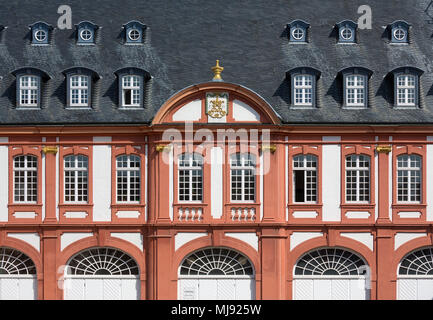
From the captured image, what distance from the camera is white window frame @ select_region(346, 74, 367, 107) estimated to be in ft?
158

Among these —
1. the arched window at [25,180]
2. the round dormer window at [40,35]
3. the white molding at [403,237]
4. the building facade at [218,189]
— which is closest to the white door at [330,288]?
the building facade at [218,189]

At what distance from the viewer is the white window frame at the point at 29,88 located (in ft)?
159

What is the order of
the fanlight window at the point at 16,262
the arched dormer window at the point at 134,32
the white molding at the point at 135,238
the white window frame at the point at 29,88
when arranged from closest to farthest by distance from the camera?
the white molding at the point at 135,238
the fanlight window at the point at 16,262
the white window frame at the point at 29,88
the arched dormer window at the point at 134,32

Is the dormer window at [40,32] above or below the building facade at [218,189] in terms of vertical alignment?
above

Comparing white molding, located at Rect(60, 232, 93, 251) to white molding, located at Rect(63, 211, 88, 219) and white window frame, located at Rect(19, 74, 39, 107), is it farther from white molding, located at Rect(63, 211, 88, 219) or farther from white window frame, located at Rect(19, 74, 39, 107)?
white window frame, located at Rect(19, 74, 39, 107)

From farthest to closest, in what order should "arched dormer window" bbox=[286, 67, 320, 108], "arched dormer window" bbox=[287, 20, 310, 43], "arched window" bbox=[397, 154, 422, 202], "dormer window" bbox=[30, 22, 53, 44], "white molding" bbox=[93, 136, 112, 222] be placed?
"dormer window" bbox=[30, 22, 53, 44] < "arched dormer window" bbox=[287, 20, 310, 43] < "arched dormer window" bbox=[286, 67, 320, 108] < "arched window" bbox=[397, 154, 422, 202] < "white molding" bbox=[93, 136, 112, 222]

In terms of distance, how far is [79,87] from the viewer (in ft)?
158

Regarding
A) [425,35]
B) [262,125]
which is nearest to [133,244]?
[262,125]

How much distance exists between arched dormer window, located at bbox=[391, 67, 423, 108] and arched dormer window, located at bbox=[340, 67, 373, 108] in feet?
4.02

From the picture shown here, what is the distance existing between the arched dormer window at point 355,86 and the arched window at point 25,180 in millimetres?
13939

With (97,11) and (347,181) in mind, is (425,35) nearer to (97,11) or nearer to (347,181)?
(347,181)

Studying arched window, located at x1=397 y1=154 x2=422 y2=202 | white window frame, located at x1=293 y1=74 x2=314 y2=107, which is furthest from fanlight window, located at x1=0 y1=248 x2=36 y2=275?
arched window, located at x1=397 y1=154 x2=422 y2=202

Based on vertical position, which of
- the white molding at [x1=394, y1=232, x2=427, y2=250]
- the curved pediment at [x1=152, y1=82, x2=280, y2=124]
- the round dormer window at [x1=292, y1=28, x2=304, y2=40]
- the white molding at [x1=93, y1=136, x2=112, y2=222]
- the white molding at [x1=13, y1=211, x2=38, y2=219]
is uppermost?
the round dormer window at [x1=292, y1=28, x2=304, y2=40]

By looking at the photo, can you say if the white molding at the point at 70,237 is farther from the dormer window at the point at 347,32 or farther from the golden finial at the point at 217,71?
the dormer window at the point at 347,32
